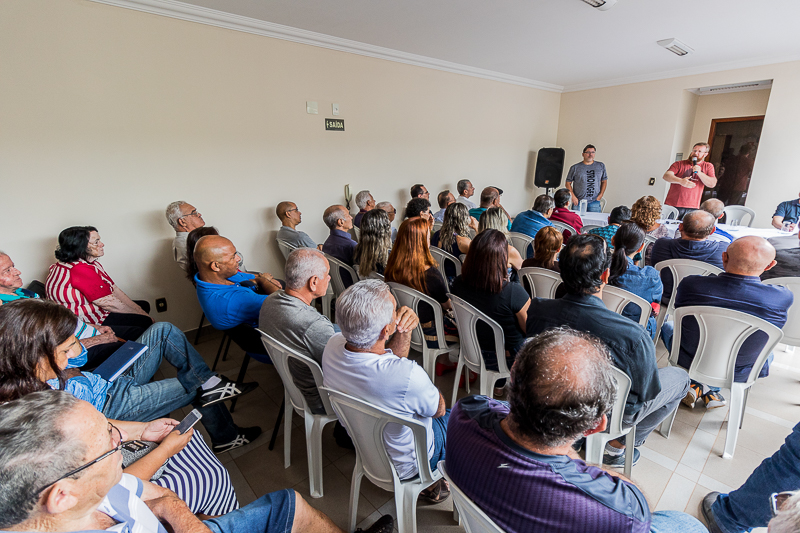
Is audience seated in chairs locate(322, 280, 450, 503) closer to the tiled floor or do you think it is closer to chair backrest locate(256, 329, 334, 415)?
chair backrest locate(256, 329, 334, 415)

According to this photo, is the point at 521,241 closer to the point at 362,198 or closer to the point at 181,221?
the point at 362,198

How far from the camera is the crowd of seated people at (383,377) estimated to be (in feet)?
2.48

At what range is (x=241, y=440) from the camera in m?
2.09

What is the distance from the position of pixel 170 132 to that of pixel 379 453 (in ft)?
10.8

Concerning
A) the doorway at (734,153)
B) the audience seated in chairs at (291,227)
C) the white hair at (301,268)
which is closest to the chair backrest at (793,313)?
the white hair at (301,268)

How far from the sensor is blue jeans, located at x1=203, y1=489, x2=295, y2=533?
3.51ft

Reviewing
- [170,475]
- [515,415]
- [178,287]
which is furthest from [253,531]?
[178,287]

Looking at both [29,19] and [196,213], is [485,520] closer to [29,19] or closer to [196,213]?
[196,213]

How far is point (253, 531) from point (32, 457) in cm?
67

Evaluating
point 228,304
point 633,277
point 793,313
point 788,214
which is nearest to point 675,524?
point 633,277

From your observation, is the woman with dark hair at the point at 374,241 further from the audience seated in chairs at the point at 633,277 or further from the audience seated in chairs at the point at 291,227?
the audience seated in chairs at the point at 633,277

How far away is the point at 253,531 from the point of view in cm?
110

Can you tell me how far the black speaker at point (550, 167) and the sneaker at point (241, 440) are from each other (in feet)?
20.8

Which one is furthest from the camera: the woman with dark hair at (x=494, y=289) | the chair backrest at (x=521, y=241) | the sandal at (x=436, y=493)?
the chair backrest at (x=521, y=241)
